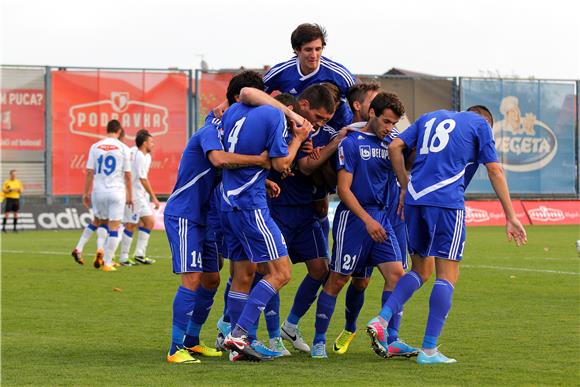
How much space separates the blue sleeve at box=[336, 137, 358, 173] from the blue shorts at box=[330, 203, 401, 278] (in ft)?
1.16

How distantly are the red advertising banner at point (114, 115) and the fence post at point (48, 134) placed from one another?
146 mm

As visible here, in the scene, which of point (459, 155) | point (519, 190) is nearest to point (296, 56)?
point (459, 155)

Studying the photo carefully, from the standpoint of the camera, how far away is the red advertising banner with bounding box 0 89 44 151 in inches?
1331

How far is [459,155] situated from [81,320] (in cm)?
483

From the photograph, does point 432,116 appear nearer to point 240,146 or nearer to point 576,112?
point 240,146

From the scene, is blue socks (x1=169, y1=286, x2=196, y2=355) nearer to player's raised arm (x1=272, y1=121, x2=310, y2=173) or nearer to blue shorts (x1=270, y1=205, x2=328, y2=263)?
blue shorts (x1=270, y1=205, x2=328, y2=263)

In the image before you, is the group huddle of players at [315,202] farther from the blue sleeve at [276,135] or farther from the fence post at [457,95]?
the fence post at [457,95]

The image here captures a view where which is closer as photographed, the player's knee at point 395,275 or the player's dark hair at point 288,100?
the player's dark hair at point 288,100

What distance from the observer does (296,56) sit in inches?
376

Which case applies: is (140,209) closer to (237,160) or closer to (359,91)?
(359,91)

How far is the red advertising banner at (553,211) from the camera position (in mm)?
35938

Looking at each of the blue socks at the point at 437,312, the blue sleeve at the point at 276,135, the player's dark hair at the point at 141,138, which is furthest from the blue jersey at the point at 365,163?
the player's dark hair at the point at 141,138

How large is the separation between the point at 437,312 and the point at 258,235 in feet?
4.83

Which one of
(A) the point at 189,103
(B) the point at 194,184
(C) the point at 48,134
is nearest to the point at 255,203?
(B) the point at 194,184
